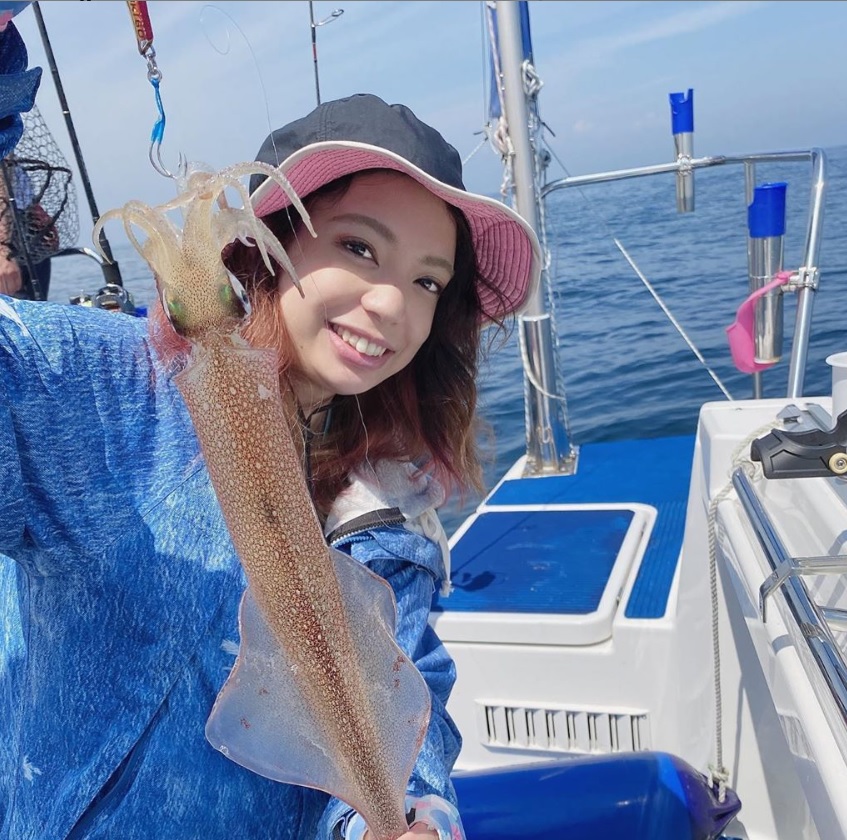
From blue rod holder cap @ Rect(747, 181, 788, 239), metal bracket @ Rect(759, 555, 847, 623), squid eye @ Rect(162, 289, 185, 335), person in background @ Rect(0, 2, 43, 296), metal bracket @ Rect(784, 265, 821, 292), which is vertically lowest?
metal bracket @ Rect(759, 555, 847, 623)

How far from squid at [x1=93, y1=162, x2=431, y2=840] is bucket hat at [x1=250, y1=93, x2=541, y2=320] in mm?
327

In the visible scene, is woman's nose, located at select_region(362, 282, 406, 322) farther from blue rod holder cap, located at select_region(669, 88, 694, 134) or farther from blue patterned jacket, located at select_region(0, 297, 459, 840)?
blue rod holder cap, located at select_region(669, 88, 694, 134)

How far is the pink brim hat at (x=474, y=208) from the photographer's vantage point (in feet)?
4.61

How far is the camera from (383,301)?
1431mm

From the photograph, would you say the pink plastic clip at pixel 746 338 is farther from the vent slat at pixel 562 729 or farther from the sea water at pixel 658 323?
the vent slat at pixel 562 729

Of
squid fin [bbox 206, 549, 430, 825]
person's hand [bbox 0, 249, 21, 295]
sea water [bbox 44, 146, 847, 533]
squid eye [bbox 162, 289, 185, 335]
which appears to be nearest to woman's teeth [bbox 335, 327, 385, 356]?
squid fin [bbox 206, 549, 430, 825]

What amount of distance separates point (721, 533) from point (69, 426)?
69.5 inches

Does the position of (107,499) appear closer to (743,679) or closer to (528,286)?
(528,286)

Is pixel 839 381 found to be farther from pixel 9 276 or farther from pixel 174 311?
pixel 9 276

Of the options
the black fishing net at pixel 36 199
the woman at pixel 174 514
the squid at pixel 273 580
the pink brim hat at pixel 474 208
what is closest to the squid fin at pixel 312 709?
the squid at pixel 273 580

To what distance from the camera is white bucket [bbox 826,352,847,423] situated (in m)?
1.85

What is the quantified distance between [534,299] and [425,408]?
2850 mm

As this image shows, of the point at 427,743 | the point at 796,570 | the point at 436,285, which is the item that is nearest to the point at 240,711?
the point at 427,743

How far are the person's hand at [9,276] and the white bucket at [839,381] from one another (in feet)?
7.54
